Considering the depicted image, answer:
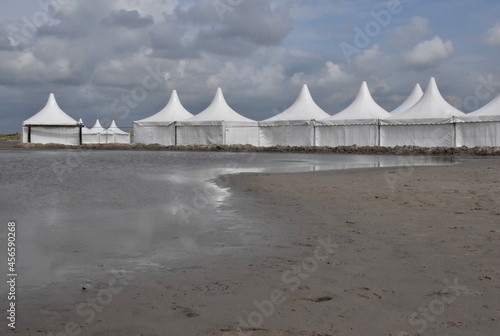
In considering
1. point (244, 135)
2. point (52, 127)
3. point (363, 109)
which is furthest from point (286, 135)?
point (52, 127)

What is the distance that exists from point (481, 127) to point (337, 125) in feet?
30.2

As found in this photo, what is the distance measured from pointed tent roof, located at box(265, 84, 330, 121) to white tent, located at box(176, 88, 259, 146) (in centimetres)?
221

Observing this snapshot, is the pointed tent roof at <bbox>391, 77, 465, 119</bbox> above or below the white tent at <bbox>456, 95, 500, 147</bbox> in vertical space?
above

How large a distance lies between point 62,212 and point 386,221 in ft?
16.7

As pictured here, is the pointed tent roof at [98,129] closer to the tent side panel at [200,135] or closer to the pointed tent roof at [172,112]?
the pointed tent roof at [172,112]

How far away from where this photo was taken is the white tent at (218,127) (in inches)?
1549

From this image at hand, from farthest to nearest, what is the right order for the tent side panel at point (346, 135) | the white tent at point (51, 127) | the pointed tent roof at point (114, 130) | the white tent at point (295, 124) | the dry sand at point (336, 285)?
the pointed tent roof at point (114, 130)
the white tent at point (51, 127)
the white tent at point (295, 124)
the tent side panel at point (346, 135)
the dry sand at point (336, 285)

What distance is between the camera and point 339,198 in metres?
9.65

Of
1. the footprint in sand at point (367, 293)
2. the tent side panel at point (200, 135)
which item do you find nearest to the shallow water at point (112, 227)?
the footprint in sand at point (367, 293)

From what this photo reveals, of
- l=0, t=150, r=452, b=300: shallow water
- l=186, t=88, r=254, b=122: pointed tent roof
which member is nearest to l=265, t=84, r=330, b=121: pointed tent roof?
l=186, t=88, r=254, b=122: pointed tent roof

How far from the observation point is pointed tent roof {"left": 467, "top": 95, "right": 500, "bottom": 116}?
2861 centimetres

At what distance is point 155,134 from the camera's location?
42844 mm

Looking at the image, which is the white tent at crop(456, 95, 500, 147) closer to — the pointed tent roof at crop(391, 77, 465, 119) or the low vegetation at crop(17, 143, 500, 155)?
the low vegetation at crop(17, 143, 500, 155)

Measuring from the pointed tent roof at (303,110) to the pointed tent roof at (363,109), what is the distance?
213 centimetres
